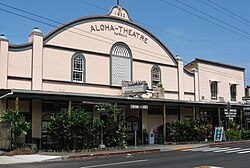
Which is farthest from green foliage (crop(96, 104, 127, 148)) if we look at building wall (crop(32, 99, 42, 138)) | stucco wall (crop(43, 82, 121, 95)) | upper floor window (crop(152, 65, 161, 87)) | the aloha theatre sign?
upper floor window (crop(152, 65, 161, 87))

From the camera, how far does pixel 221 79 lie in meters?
37.4

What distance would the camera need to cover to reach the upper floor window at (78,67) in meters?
25.3

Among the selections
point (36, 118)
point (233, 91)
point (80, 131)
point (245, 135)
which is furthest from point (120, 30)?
point (233, 91)

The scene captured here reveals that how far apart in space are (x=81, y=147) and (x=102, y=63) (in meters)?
7.67

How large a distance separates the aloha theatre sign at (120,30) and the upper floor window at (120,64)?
972 millimetres

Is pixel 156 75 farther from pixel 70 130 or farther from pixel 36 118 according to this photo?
pixel 70 130

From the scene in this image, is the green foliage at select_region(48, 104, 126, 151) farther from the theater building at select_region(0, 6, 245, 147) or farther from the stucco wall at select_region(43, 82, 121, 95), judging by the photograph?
the stucco wall at select_region(43, 82, 121, 95)

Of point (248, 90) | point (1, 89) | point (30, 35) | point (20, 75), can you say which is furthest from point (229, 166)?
point (248, 90)

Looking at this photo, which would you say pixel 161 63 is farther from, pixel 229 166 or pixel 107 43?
pixel 229 166

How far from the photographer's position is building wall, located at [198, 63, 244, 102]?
3503 centimetres

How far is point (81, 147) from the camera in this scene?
2153 cm

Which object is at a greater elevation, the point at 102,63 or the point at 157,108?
the point at 102,63

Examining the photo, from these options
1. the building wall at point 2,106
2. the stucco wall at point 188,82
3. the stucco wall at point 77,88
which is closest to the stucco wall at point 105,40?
the stucco wall at point 188,82

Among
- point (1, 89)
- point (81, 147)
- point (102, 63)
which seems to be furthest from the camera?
point (102, 63)
